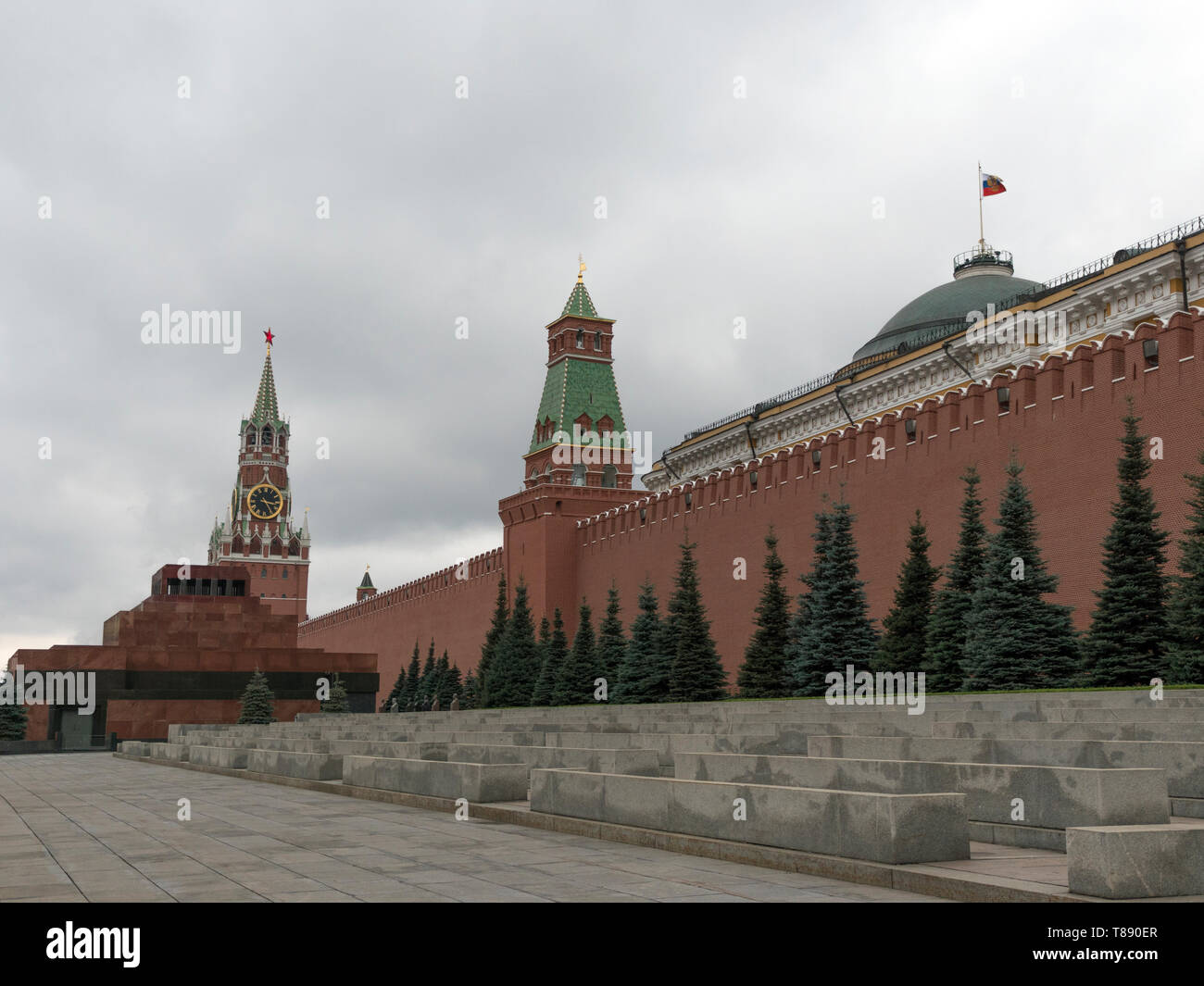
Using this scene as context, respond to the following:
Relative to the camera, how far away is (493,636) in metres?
35.1

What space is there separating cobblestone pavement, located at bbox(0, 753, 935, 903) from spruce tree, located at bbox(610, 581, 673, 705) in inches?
606

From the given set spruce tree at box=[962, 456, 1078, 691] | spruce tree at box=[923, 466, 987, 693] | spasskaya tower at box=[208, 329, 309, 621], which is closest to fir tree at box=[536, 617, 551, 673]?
spruce tree at box=[923, 466, 987, 693]

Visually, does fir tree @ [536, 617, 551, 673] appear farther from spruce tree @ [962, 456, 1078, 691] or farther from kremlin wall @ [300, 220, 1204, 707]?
spruce tree @ [962, 456, 1078, 691]

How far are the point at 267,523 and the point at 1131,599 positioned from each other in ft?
273

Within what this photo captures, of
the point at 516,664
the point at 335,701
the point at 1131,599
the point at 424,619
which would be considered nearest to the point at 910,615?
the point at 1131,599

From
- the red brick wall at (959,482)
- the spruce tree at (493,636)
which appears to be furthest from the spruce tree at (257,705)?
the red brick wall at (959,482)

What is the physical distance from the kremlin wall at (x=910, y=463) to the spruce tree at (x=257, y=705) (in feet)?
25.2

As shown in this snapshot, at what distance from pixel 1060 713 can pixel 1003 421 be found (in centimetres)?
961

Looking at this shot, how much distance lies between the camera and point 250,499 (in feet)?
301

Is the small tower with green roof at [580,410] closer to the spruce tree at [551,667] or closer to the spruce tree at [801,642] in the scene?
the spruce tree at [551,667]

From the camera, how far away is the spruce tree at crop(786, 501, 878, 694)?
20062mm

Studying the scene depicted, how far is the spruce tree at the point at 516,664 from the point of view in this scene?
3114 cm

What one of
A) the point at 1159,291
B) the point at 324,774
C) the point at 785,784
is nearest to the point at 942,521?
the point at 1159,291
